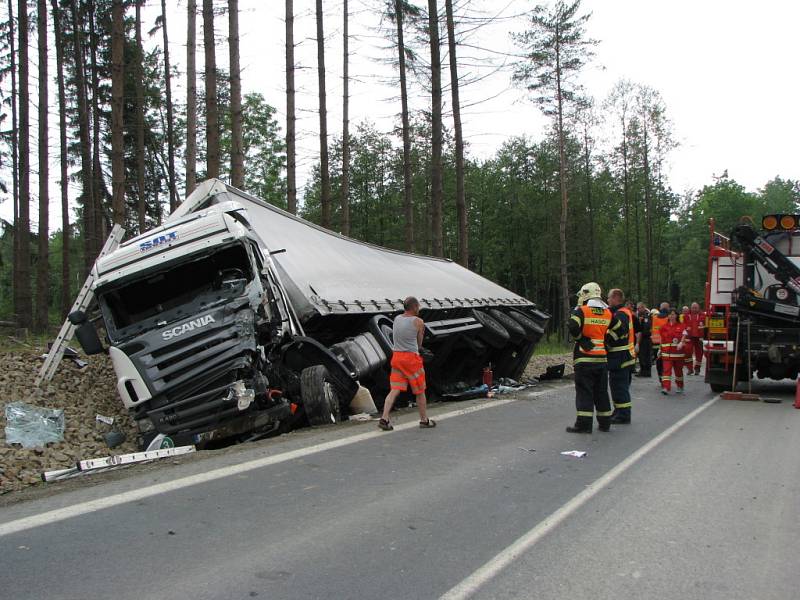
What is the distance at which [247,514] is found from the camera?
14.6 ft

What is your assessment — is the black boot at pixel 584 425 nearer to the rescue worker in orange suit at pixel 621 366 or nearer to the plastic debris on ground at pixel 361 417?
the rescue worker in orange suit at pixel 621 366

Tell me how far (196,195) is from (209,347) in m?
4.08

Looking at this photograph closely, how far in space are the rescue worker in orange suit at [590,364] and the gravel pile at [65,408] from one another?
200 inches

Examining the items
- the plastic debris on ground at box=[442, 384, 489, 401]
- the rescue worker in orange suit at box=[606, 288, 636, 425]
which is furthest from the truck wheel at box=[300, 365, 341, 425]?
the plastic debris on ground at box=[442, 384, 489, 401]

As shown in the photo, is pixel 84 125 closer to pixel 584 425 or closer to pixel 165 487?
pixel 584 425

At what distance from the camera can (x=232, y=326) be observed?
23.5 ft

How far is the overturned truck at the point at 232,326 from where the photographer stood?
6820 mm

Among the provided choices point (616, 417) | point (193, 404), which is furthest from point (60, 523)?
point (616, 417)

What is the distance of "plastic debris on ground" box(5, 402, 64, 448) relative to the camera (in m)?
6.92

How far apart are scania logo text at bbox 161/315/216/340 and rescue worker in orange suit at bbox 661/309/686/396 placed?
8.82 meters

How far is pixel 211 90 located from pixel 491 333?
7.71 metres

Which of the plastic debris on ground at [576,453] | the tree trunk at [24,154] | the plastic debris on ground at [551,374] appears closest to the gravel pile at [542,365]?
the plastic debris on ground at [551,374]

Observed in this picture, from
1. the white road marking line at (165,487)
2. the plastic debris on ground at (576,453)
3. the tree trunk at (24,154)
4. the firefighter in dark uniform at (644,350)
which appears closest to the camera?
the white road marking line at (165,487)

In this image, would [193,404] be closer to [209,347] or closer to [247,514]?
[209,347]
